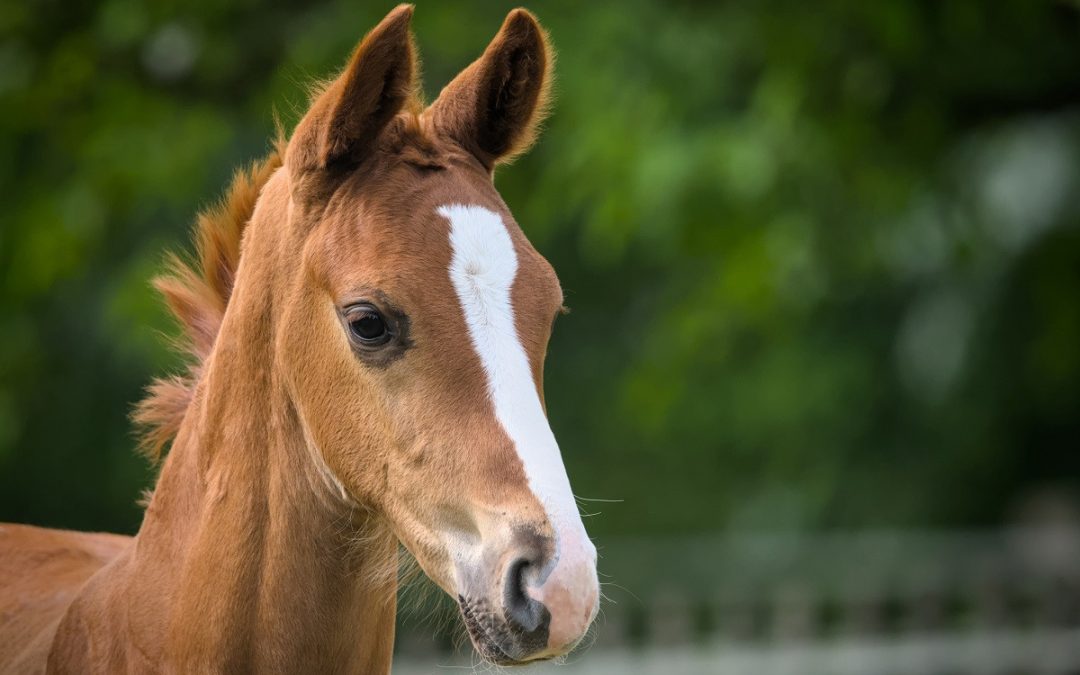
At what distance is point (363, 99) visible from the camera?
2348 mm

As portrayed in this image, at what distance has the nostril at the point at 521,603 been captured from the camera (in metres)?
1.99

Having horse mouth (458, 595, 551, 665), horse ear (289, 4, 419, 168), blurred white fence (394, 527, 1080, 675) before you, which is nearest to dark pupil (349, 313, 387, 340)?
horse ear (289, 4, 419, 168)

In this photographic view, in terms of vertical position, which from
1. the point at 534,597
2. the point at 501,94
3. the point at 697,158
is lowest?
the point at 697,158

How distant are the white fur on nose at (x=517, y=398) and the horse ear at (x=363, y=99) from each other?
23 cm

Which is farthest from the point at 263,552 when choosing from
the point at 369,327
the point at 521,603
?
the point at 521,603

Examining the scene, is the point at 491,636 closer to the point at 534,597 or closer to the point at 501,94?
the point at 534,597

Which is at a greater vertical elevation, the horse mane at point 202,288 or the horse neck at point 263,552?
the horse mane at point 202,288

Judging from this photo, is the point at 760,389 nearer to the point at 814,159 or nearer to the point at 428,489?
the point at 814,159

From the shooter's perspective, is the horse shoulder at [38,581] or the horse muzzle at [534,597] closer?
the horse muzzle at [534,597]

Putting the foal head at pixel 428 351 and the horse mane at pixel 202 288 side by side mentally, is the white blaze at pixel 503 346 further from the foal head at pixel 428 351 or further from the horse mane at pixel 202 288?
the horse mane at pixel 202 288

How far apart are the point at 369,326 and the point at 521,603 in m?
0.56

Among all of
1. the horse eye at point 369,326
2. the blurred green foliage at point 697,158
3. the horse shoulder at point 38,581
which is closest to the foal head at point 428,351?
the horse eye at point 369,326

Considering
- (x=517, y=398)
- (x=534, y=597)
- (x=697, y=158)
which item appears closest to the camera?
(x=534, y=597)

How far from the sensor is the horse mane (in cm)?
273
